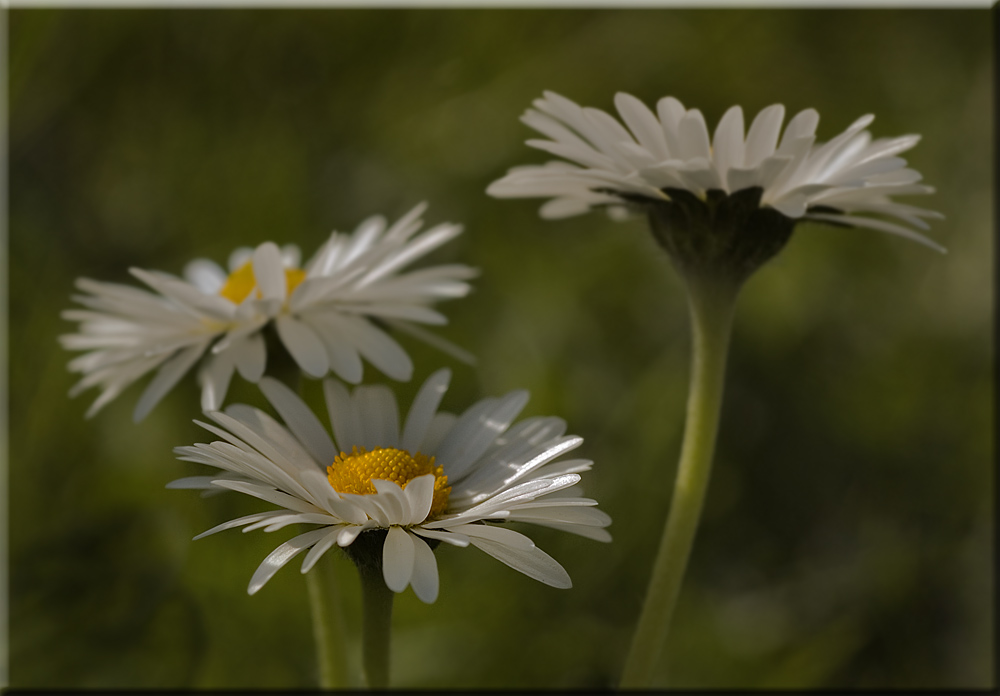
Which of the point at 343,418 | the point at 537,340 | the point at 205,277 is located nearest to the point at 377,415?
the point at 343,418

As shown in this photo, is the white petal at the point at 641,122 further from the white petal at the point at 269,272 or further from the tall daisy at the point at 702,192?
the white petal at the point at 269,272

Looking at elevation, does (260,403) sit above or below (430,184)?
below

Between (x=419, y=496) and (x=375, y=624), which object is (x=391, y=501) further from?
(x=375, y=624)

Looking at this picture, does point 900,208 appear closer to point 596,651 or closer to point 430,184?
point 596,651

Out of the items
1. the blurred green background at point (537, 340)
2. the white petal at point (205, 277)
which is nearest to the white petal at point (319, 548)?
the blurred green background at point (537, 340)

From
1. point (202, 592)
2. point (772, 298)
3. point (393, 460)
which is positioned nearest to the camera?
point (393, 460)

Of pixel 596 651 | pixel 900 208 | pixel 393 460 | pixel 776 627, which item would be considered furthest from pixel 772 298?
pixel 393 460

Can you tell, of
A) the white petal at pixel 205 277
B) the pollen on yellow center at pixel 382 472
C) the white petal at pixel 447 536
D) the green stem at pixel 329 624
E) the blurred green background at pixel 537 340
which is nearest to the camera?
the white petal at pixel 447 536
